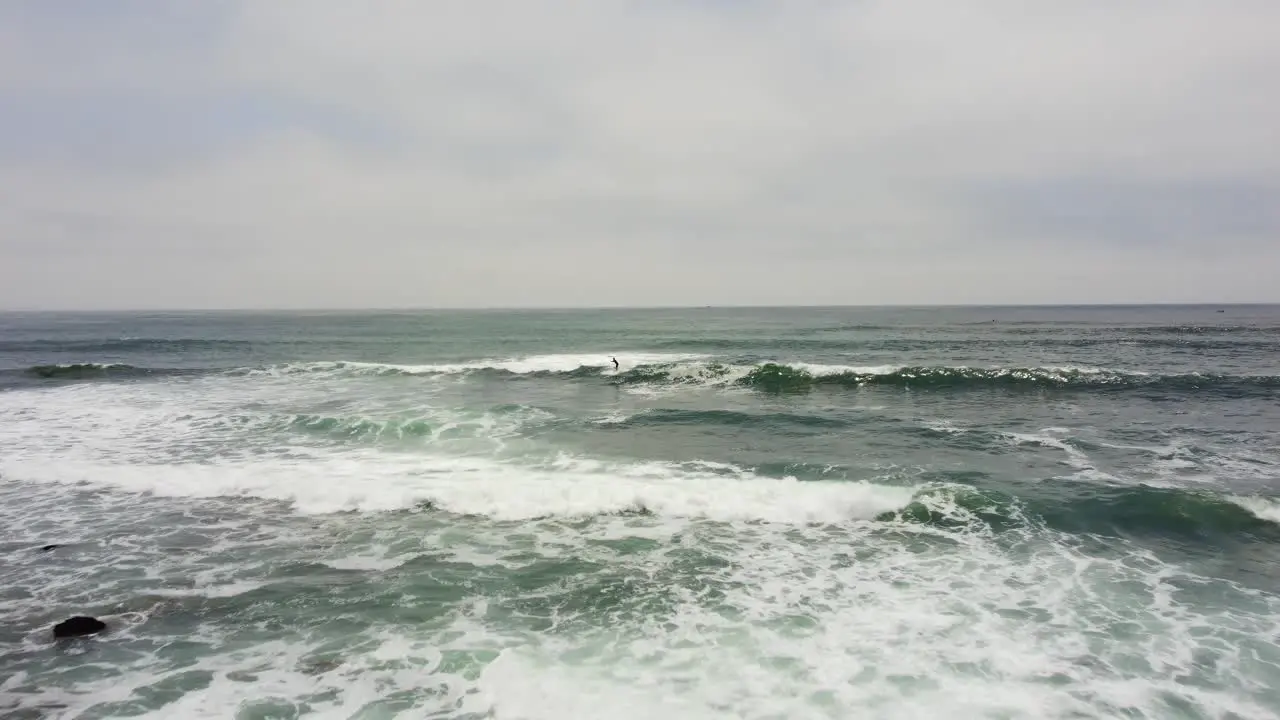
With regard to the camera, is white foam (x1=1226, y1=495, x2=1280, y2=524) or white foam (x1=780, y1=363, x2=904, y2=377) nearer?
white foam (x1=1226, y1=495, x2=1280, y2=524)

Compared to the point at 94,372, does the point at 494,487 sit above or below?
below

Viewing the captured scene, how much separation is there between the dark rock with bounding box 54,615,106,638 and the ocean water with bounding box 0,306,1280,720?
184 millimetres

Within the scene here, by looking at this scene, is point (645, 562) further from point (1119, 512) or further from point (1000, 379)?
point (1000, 379)

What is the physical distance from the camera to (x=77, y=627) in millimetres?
6434

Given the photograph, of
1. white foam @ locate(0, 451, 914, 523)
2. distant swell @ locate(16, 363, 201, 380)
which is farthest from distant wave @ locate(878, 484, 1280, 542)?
distant swell @ locate(16, 363, 201, 380)

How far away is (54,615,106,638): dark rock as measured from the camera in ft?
20.9

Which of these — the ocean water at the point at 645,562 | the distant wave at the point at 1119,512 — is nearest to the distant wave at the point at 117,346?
the ocean water at the point at 645,562

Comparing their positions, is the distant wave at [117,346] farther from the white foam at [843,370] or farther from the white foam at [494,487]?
the white foam at [843,370]

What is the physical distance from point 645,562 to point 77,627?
6303 mm

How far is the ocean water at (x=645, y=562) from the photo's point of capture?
223 inches

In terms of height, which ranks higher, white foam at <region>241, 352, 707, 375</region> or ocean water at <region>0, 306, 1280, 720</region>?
white foam at <region>241, 352, 707, 375</region>

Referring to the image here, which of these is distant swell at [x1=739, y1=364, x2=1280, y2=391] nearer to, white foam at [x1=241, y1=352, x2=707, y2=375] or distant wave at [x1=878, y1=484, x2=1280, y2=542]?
white foam at [x1=241, y1=352, x2=707, y2=375]

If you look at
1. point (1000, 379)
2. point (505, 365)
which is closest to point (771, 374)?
point (1000, 379)

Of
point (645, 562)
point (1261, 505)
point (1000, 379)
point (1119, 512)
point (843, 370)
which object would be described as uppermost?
point (843, 370)
